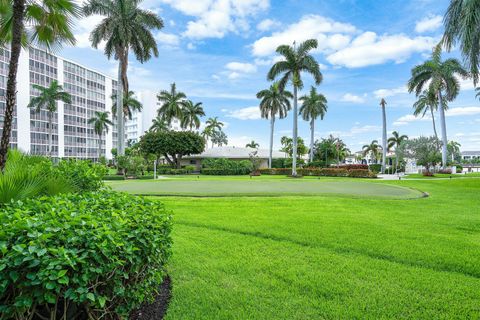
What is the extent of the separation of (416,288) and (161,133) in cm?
4910

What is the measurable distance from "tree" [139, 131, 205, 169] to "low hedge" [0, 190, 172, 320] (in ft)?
155

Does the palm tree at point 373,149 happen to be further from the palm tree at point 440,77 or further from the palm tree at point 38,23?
the palm tree at point 38,23

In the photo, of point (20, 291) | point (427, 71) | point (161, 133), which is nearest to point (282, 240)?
point (20, 291)

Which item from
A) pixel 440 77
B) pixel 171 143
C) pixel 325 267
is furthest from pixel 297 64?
pixel 325 267

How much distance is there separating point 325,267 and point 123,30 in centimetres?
3034

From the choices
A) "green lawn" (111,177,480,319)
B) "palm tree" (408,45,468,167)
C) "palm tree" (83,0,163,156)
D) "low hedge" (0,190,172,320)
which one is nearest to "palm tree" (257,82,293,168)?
"palm tree" (408,45,468,167)

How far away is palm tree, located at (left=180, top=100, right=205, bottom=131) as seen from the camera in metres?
58.0

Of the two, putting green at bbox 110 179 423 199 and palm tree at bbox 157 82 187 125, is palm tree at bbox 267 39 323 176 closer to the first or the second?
putting green at bbox 110 179 423 199

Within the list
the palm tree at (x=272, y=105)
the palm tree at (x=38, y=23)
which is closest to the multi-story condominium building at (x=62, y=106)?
the palm tree at (x=272, y=105)

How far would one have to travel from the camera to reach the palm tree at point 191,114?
58.0m

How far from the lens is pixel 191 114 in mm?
58625

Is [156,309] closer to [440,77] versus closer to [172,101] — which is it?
[440,77]

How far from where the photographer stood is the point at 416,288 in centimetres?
398

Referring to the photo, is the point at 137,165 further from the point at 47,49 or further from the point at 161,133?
the point at 47,49
